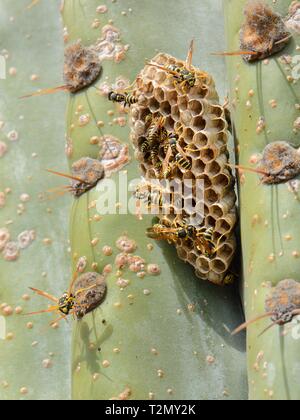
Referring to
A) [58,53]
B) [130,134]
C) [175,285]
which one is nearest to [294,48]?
[130,134]

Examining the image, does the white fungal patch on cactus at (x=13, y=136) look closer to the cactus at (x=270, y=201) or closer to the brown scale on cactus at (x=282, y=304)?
the cactus at (x=270, y=201)

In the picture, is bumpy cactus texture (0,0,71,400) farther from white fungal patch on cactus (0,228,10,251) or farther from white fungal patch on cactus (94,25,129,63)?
white fungal patch on cactus (94,25,129,63)

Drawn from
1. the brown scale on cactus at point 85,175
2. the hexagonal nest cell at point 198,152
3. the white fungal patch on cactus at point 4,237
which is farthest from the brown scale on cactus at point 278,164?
the white fungal patch on cactus at point 4,237

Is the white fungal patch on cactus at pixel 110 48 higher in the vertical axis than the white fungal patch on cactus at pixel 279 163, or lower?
higher

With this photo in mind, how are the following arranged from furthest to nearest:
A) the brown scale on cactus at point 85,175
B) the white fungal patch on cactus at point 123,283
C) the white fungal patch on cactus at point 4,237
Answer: the white fungal patch on cactus at point 4,237 < the brown scale on cactus at point 85,175 < the white fungal patch on cactus at point 123,283

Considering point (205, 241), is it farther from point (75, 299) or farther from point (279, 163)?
point (75, 299)

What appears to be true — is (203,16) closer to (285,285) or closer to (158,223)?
(158,223)
